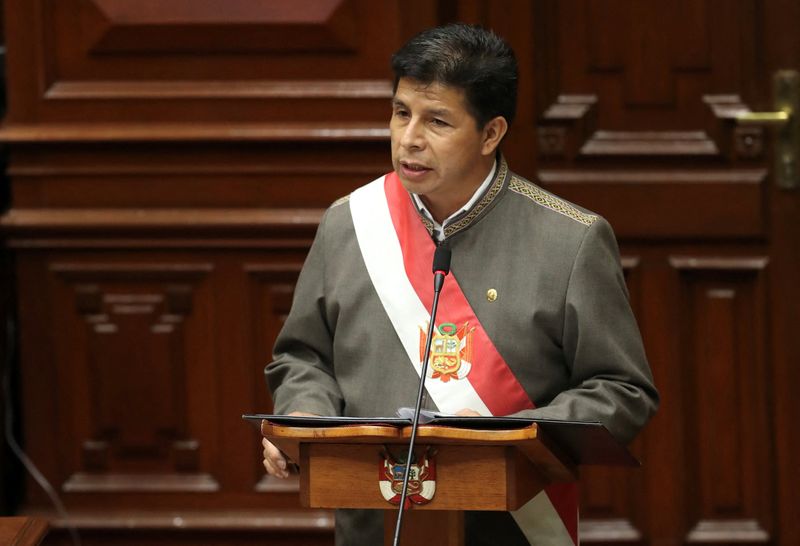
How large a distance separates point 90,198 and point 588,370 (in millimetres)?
1853

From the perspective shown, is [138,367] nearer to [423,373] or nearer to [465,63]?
[465,63]

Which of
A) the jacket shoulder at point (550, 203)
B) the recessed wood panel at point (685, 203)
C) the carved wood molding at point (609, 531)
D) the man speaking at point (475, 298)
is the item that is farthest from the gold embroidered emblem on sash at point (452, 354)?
the carved wood molding at point (609, 531)

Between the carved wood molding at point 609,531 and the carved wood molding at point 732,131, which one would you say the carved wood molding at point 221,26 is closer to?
the carved wood molding at point 732,131

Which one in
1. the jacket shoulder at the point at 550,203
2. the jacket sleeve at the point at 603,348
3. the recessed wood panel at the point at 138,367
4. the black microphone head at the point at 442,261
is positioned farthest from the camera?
the recessed wood panel at the point at 138,367

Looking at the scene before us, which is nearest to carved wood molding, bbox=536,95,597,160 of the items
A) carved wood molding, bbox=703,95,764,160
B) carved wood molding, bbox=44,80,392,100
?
carved wood molding, bbox=703,95,764,160

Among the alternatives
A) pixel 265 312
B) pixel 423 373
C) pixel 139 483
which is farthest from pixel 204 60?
pixel 423 373

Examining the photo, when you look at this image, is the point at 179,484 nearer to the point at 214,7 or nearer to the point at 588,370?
the point at 214,7

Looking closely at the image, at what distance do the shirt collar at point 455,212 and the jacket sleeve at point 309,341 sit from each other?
192 mm

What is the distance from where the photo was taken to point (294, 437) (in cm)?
210

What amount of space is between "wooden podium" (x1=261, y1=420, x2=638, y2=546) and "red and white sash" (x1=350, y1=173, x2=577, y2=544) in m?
0.21

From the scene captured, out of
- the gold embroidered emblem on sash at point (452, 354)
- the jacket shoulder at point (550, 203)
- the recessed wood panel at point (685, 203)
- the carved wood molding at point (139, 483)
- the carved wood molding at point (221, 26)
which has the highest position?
the carved wood molding at point (221, 26)

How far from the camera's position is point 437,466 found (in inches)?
82.4

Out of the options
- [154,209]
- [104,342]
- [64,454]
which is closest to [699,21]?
[154,209]

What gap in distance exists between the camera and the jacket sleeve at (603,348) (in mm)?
2326
